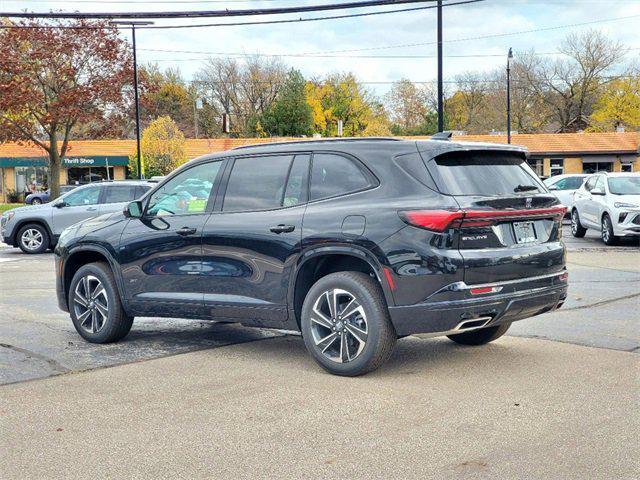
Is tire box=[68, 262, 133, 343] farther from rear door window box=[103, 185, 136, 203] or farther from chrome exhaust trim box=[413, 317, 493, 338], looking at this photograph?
rear door window box=[103, 185, 136, 203]

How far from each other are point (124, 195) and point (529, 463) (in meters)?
15.8

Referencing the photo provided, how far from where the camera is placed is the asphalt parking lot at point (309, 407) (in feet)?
14.6

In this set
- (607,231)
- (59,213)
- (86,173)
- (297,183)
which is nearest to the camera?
(297,183)

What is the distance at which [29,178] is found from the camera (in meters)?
58.2

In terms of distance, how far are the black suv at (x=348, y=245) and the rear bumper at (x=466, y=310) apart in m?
0.01

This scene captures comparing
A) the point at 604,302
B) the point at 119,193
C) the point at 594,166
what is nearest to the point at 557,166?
the point at 594,166

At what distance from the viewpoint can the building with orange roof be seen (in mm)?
56781

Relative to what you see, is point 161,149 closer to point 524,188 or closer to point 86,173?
point 86,173

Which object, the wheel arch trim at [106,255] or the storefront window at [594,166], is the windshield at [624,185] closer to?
the wheel arch trim at [106,255]

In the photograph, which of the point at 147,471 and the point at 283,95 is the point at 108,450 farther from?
the point at 283,95

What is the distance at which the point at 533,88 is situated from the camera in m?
76.9

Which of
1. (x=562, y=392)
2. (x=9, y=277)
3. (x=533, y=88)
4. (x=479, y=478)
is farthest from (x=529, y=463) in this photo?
(x=533, y=88)

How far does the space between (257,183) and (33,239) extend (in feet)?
46.1

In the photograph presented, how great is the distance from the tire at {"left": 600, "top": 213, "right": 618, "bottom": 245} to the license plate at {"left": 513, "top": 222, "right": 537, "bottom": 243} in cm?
1281
